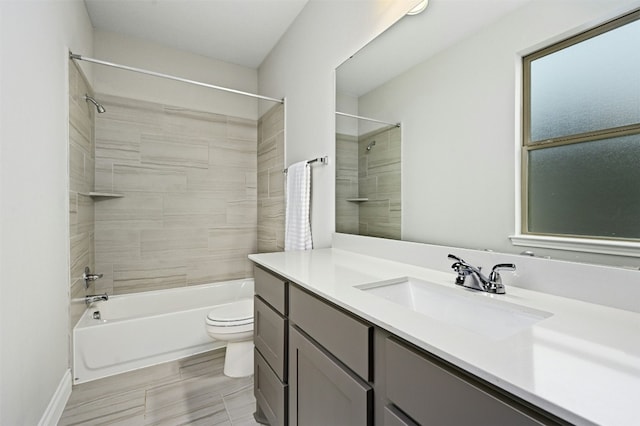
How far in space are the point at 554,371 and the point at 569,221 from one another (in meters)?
0.57

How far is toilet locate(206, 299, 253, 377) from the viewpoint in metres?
1.99

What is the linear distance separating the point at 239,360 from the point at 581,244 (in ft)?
6.49

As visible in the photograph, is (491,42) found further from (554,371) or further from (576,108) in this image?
(554,371)

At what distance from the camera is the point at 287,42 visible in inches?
102

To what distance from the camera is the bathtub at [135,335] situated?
1979mm

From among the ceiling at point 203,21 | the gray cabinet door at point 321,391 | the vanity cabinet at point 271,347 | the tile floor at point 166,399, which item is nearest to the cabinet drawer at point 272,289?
the vanity cabinet at point 271,347

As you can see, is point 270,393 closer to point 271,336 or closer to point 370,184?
point 271,336

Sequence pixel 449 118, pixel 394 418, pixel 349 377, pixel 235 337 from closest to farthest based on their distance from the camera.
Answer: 1. pixel 394 418
2. pixel 349 377
3. pixel 449 118
4. pixel 235 337

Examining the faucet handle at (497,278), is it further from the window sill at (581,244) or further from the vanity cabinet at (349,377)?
the vanity cabinet at (349,377)

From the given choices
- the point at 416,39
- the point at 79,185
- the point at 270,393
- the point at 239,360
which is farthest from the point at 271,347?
the point at 79,185

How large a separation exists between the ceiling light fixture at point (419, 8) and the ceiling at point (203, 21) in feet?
3.88

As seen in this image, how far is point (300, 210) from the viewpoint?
217 centimetres

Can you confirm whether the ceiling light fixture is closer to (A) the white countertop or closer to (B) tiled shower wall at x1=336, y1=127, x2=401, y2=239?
(B) tiled shower wall at x1=336, y1=127, x2=401, y2=239

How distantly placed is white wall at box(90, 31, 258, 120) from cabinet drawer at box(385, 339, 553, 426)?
300 centimetres
